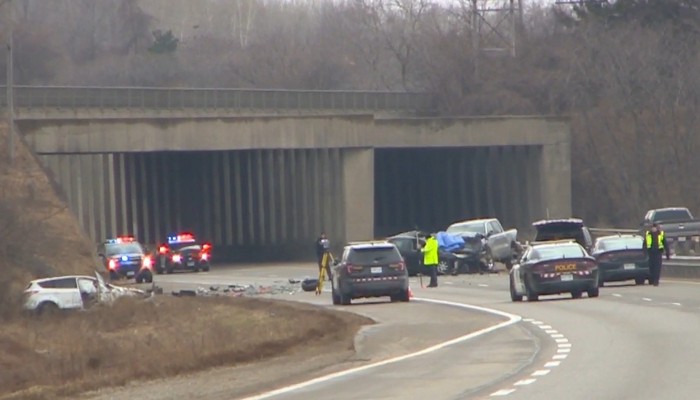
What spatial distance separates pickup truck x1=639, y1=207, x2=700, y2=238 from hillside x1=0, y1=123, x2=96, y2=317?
67.3ft

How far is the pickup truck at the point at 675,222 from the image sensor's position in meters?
59.7

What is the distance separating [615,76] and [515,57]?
876 cm

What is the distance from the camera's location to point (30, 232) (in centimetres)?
4984

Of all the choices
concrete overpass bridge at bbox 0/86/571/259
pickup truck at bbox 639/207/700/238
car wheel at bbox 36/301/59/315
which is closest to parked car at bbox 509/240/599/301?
car wheel at bbox 36/301/59/315

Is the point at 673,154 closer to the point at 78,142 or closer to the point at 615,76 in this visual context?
the point at 615,76

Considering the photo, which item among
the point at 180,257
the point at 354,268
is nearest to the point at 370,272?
the point at 354,268

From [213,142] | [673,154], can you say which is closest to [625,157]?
[673,154]

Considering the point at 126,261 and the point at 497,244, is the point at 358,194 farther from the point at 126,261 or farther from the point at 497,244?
the point at 497,244

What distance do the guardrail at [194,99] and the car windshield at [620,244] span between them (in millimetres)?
42207

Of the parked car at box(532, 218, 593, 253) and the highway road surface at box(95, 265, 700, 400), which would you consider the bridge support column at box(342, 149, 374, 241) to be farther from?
the highway road surface at box(95, 265, 700, 400)

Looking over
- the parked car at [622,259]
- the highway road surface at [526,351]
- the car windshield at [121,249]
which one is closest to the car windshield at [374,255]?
the highway road surface at [526,351]

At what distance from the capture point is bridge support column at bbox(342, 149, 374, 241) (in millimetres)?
74875

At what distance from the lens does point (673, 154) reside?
3401 inches

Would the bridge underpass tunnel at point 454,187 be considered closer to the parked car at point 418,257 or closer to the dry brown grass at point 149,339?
the parked car at point 418,257
